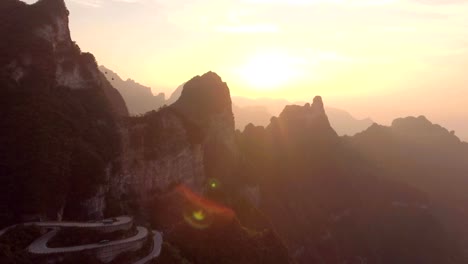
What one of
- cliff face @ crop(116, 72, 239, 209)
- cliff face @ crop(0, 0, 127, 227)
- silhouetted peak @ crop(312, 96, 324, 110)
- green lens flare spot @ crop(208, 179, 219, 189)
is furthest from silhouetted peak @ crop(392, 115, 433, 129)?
cliff face @ crop(0, 0, 127, 227)

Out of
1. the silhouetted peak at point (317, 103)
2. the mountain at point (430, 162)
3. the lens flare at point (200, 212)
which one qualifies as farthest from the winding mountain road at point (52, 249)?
the mountain at point (430, 162)

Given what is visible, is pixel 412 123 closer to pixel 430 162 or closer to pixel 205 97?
pixel 430 162

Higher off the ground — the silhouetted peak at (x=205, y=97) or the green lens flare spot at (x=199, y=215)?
the silhouetted peak at (x=205, y=97)

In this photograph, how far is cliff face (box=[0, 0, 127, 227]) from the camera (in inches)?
1941

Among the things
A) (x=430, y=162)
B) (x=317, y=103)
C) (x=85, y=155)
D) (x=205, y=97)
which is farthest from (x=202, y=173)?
(x=430, y=162)

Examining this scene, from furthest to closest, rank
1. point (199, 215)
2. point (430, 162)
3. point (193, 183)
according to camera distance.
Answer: point (430, 162) → point (193, 183) → point (199, 215)

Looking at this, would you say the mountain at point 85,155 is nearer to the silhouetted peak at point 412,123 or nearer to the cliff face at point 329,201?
the cliff face at point 329,201

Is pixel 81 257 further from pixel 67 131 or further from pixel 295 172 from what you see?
pixel 295 172

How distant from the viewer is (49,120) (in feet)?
183

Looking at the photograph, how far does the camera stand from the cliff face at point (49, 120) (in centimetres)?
4931

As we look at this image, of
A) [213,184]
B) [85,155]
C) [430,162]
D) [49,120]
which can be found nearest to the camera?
[49,120]

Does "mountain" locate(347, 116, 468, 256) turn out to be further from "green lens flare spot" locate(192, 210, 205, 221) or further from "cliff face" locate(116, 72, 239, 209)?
"green lens flare spot" locate(192, 210, 205, 221)

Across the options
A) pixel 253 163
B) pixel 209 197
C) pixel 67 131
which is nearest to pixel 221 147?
pixel 209 197

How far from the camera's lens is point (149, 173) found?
71125 millimetres
